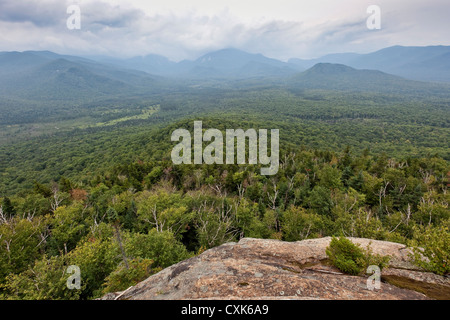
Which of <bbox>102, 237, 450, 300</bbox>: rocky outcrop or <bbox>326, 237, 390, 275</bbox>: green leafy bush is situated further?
<bbox>326, 237, 390, 275</bbox>: green leafy bush

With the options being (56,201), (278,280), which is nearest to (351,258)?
(278,280)

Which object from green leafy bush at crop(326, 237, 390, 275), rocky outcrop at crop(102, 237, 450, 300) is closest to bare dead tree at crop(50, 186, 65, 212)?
rocky outcrop at crop(102, 237, 450, 300)

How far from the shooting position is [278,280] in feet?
32.5

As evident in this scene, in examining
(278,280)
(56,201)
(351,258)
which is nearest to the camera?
(278,280)

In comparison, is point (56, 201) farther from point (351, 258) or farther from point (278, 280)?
point (351, 258)

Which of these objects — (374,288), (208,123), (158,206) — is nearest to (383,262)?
(374,288)

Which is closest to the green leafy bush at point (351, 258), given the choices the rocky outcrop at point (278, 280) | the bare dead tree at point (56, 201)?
the rocky outcrop at point (278, 280)

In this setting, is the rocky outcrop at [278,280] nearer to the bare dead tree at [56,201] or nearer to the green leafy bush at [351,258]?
the green leafy bush at [351,258]

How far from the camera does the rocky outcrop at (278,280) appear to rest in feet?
30.0

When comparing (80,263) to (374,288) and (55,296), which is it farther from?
(374,288)

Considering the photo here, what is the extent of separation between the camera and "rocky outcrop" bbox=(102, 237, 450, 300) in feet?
30.0

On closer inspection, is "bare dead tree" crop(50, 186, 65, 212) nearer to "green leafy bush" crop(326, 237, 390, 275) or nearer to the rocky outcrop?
the rocky outcrop

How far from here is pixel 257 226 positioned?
109 feet

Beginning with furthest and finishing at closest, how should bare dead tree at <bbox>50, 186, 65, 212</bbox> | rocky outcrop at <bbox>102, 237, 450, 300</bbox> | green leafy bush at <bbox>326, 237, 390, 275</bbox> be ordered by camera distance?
bare dead tree at <bbox>50, 186, 65, 212</bbox>
green leafy bush at <bbox>326, 237, 390, 275</bbox>
rocky outcrop at <bbox>102, 237, 450, 300</bbox>
